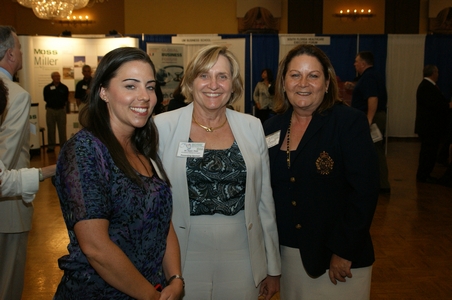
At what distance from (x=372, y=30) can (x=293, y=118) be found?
13.9 metres

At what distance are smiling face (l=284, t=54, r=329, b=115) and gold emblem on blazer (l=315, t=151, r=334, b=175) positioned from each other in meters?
0.27

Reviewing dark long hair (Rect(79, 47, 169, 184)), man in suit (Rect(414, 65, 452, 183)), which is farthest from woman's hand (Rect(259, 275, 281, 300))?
man in suit (Rect(414, 65, 452, 183))

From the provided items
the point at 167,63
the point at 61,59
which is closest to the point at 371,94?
the point at 167,63

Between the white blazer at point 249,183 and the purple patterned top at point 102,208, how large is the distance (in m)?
0.37

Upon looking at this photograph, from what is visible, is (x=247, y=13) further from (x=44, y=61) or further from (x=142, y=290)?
(x=142, y=290)

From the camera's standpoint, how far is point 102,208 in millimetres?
1440

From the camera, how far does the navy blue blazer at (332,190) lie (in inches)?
82.7

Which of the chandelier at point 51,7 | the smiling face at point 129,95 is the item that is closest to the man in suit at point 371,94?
the smiling face at point 129,95

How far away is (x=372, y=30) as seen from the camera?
1505 cm

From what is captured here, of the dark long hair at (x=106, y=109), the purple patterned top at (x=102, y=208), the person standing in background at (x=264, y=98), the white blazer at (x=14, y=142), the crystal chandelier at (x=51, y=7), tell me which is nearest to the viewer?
the purple patterned top at (x=102, y=208)

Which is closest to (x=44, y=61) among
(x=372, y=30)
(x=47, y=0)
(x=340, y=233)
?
(x=47, y=0)

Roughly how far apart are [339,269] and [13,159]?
1.94 m

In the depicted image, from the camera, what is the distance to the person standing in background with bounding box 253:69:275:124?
11.3 metres

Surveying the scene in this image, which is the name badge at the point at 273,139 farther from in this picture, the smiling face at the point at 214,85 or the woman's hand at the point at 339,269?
the woman's hand at the point at 339,269
